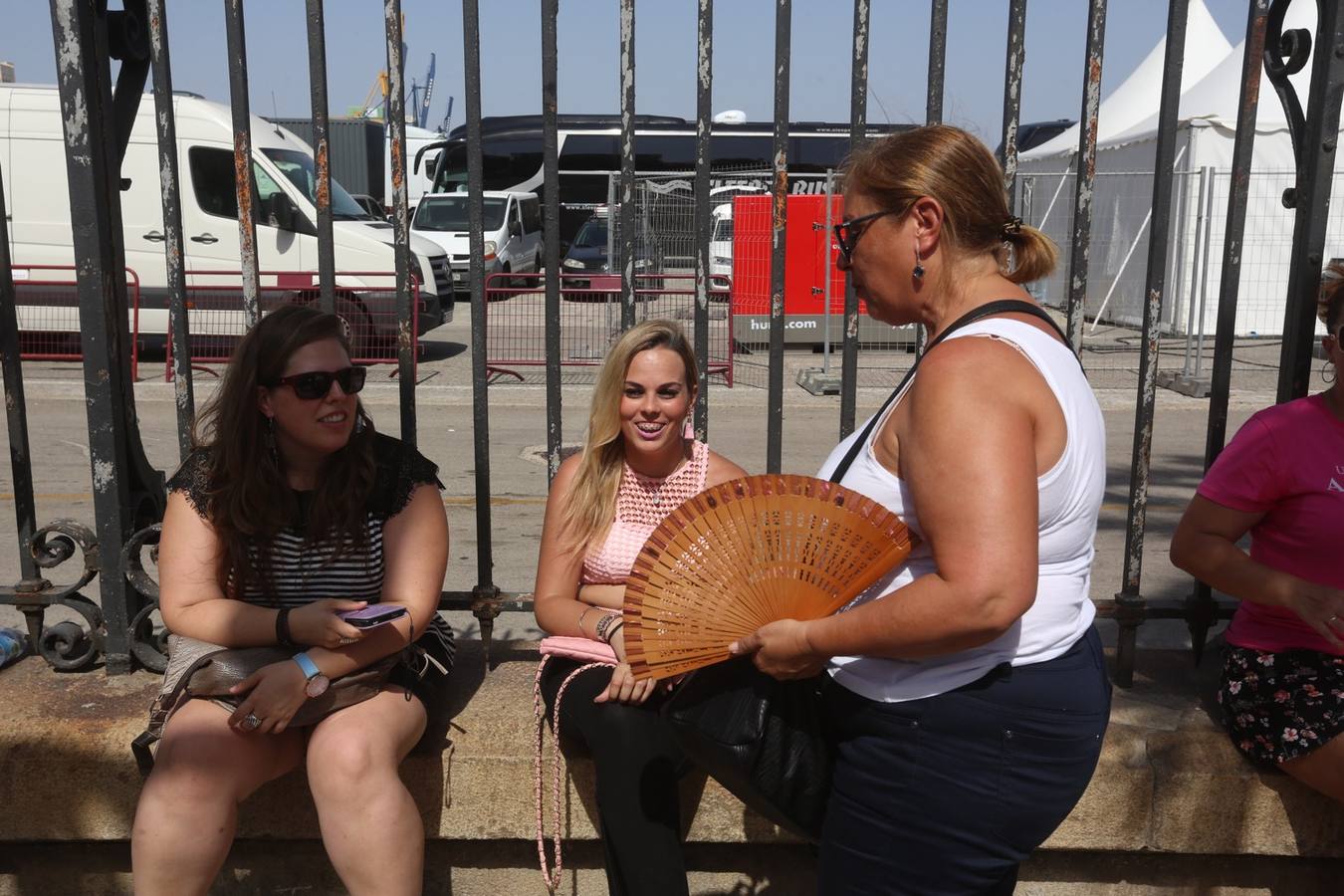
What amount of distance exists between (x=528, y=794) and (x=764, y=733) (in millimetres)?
808

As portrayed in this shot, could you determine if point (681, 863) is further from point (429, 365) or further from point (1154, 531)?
point (429, 365)

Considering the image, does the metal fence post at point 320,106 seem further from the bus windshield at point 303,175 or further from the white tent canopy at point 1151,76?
the white tent canopy at point 1151,76

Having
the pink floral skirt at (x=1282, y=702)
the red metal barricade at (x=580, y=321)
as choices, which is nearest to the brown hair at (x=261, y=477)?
the pink floral skirt at (x=1282, y=702)

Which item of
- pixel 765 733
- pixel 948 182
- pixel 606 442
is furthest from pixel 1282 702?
pixel 606 442

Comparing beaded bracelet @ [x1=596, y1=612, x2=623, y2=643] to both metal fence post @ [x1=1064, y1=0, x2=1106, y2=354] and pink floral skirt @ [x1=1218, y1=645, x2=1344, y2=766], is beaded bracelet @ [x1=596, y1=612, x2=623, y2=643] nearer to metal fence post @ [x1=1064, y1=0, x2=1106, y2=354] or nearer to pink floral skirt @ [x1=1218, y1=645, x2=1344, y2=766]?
metal fence post @ [x1=1064, y1=0, x2=1106, y2=354]

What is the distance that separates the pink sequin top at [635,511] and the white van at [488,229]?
17450mm

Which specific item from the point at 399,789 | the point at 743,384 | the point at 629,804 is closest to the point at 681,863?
the point at 629,804

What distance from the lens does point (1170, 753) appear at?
2.51 metres

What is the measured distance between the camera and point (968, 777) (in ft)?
5.82

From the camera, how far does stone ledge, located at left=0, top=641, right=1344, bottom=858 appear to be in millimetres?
2494

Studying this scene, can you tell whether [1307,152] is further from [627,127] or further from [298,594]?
[298,594]

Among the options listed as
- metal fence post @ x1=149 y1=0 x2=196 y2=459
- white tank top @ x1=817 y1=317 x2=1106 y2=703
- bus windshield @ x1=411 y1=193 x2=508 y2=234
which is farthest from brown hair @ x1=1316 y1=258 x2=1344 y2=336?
bus windshield @ x1=411 y1=193 x2=508 y2=234

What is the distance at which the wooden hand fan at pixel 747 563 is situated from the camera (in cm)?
180

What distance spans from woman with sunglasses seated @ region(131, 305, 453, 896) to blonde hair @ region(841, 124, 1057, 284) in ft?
4.30
